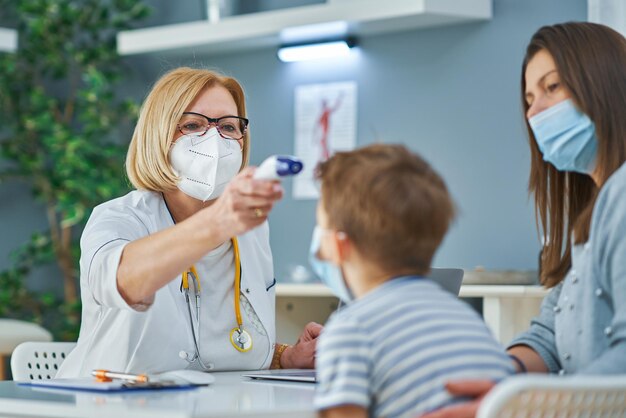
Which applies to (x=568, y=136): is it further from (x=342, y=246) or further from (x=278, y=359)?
(x=278, y=359)

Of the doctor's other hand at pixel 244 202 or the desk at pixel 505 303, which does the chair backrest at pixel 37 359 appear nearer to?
the doctor's other hand at pixel 244 202

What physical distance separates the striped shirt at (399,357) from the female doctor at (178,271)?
0.57 m

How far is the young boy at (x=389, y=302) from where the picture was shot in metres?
1.30

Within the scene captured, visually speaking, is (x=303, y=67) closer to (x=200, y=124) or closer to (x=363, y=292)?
(x=200, y=124)

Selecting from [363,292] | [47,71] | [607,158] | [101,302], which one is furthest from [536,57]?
[47,71]

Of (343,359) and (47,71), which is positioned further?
(47,71)

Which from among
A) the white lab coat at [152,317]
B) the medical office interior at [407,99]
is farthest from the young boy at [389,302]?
the medical office interior at [407,99]

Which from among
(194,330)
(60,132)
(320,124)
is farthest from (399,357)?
(60,132)

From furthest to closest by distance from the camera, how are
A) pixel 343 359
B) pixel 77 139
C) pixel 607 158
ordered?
pixel 77 139 → pixel 607 158 → pixel 343 359

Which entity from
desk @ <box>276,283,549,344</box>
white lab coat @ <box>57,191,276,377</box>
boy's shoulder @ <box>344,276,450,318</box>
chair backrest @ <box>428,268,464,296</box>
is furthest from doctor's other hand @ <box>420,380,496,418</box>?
desk @ <box>276,283,549,344</box>

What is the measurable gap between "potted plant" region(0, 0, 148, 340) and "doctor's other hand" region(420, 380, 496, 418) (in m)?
3.55

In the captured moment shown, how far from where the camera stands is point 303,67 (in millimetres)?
4387

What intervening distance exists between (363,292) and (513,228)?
8.06 ft

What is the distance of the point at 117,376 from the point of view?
1654 mm
